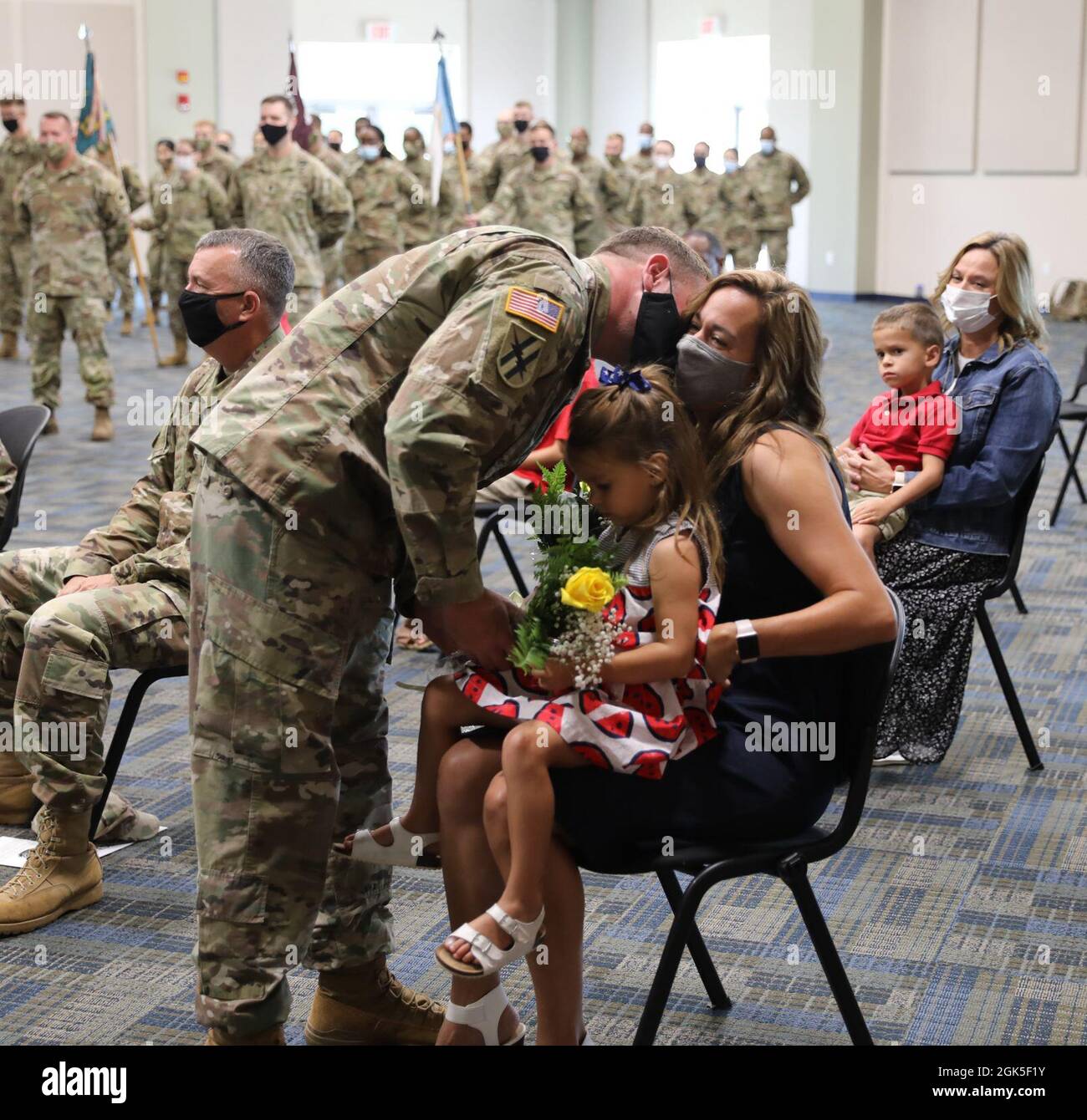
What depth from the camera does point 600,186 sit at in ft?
45.4

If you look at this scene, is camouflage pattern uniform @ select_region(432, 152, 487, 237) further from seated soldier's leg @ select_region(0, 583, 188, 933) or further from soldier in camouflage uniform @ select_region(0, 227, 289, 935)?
seated soldier's leg @ select_region(0, 583, 188, 933)

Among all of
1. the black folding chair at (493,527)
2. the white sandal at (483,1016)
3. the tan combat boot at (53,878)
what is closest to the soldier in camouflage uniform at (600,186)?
the black folding chair at (493,527)

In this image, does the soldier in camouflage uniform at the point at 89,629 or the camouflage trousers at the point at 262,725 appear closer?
the camouflage trousers at the point at 262,725

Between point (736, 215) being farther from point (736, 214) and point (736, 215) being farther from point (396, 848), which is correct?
point (396, 848)

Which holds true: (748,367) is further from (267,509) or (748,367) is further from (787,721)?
(267,509)

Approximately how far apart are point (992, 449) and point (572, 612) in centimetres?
195

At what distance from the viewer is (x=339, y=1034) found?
2.35m

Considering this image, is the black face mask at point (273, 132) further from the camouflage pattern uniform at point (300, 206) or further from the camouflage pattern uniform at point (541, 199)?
the camouflage pattern uniform at point (541, 199)

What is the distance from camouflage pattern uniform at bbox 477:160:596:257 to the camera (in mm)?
12086

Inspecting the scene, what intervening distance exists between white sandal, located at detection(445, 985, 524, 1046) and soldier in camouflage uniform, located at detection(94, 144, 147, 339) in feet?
24.7

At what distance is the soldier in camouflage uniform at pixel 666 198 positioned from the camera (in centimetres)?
1466

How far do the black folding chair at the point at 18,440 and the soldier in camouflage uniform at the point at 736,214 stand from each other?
1183 centimetres

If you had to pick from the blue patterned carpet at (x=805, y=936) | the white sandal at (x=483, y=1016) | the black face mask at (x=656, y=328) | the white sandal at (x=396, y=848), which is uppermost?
the black face mask at (x=656, y=328)

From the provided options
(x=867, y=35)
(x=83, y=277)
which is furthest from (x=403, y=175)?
(x=867, y=35)
